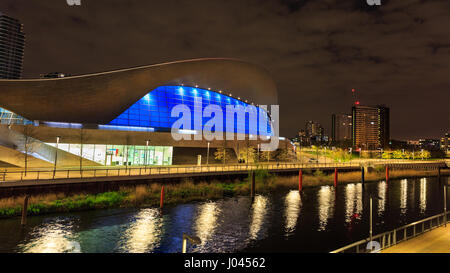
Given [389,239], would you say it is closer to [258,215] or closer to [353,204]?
[258,215]

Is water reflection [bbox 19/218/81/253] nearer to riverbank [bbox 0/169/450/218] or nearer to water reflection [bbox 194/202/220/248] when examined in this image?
riverbank [bbox 0/169/450/218]

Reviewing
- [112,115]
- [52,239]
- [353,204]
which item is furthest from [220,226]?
[112,115]

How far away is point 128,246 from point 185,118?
40.4 meters

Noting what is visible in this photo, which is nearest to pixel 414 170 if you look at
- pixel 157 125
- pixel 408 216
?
pixel 408 216

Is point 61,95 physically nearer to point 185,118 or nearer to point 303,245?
point 185,118

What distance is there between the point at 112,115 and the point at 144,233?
3213cm

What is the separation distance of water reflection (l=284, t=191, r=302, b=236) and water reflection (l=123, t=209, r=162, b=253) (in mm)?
7845

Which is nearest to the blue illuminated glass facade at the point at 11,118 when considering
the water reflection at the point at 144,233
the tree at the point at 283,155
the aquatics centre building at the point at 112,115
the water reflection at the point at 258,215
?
the aquatics centre building at the point at 112,115

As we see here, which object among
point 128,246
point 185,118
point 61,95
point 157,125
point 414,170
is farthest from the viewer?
point 414,170

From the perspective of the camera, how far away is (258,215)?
21703mm

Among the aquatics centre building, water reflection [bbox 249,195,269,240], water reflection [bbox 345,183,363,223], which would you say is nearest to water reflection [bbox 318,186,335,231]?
water reflection [bbox 345,183,363,223]

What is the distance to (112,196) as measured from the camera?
75.2 ft

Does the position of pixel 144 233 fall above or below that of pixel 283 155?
below

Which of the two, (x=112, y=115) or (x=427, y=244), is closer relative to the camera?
(x=427, y=244)
